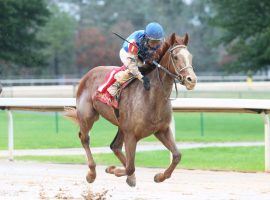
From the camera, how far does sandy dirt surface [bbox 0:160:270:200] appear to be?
30.1 ft

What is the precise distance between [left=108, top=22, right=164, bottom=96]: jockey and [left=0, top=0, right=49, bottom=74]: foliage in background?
873 inches

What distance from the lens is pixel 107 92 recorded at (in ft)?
31.7

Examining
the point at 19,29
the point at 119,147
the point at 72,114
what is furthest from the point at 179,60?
the point at 19,29

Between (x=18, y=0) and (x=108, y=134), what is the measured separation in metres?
13.5

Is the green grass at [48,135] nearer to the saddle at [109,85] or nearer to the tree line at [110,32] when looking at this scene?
the tree line at [110,32]

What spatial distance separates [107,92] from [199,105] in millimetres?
3109

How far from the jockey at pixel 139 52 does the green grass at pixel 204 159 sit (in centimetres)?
321

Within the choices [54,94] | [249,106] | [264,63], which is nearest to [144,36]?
[249,106]

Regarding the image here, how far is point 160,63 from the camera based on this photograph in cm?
899

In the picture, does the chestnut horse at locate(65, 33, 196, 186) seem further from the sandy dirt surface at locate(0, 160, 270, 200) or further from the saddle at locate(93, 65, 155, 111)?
the sandy dirt surface at locate(0, 160, 270, 200)

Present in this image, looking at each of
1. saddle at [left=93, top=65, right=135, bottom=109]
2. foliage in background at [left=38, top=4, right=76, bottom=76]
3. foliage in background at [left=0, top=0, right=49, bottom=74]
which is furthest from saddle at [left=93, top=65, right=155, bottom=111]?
foliage in background at [left=38, top=4, right=76, bottom=76]

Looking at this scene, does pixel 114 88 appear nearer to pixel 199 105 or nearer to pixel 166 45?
pixel 166 45

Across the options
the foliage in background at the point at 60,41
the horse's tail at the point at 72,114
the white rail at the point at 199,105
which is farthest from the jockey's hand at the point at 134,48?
the foliage in background at the point at 60,41

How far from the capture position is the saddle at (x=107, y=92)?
9.42m
